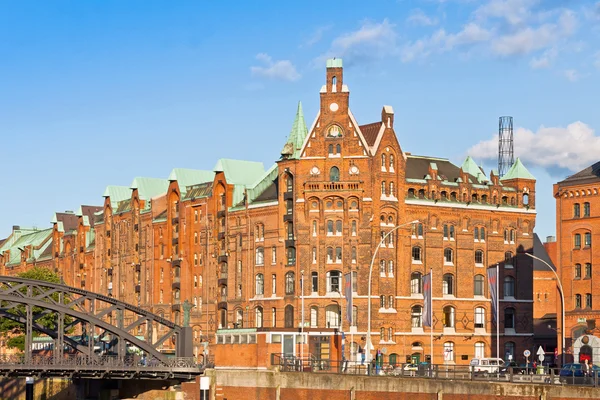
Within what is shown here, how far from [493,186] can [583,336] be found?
83.9 feet

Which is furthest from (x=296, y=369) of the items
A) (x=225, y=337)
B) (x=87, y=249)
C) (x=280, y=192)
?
(x=87, y=249)

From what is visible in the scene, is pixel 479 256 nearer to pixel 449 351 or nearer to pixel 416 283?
pixel 416 283

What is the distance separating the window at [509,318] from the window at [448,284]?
6772 mm

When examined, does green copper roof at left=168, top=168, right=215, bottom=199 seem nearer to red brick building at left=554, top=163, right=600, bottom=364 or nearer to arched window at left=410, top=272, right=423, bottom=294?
arched window at left=410, top=272, right=423, bottom=294

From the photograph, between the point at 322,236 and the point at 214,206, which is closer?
the point at 322,236

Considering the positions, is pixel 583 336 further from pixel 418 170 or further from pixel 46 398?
pixel 46 398

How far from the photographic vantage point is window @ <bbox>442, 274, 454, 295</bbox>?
118m

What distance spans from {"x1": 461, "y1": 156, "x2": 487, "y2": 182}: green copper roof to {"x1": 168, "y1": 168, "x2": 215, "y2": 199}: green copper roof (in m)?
30.3

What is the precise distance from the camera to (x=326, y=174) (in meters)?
114

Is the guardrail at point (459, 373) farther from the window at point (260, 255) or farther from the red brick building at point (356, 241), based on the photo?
the window at point (260, 255)

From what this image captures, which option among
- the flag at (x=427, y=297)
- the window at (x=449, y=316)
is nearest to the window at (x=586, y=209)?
the window at (x=449, y=316)

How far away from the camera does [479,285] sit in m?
120

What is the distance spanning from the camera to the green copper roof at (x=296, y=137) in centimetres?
11719

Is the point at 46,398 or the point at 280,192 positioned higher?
the point at 280,192
